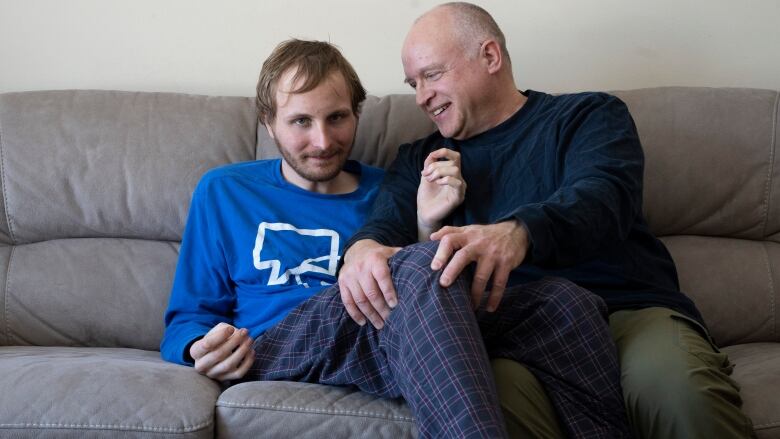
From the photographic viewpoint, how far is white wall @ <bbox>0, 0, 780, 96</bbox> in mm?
2350

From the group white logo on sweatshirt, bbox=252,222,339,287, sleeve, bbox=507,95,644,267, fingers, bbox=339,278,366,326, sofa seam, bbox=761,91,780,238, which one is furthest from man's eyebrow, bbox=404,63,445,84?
sofa seam, bbox=761,91,780,238

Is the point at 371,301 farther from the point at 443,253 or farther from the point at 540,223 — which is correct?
the point at 540,223

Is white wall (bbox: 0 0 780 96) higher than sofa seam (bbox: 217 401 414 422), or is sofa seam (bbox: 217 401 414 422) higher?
white wall (bbox: 0 0 780 96)

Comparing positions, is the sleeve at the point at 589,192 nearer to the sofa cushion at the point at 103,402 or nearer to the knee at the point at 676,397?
the knee at the point at 676,397

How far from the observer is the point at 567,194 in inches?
60.2

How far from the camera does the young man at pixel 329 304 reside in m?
1.26

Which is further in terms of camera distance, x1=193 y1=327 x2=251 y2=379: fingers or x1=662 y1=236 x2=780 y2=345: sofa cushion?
x1=662 y1=236 x2=780 y2=345: sofa cushion

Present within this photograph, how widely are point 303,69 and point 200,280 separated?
1.67 feet

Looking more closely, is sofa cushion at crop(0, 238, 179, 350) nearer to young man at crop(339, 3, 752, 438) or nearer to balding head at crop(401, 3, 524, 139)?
young man at crop(339, 3, 752, 438)

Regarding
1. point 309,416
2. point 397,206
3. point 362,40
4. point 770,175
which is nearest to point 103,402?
point 309,416

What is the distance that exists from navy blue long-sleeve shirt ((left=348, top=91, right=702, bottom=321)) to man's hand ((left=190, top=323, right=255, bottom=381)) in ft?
1.07

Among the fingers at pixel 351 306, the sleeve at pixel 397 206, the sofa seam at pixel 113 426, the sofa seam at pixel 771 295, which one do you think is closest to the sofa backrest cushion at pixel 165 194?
the sofa seam at pixel 771 295

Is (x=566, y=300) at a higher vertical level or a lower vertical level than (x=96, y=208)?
higher

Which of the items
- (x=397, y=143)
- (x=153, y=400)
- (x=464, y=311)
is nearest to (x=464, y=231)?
(x=464, y=311)
